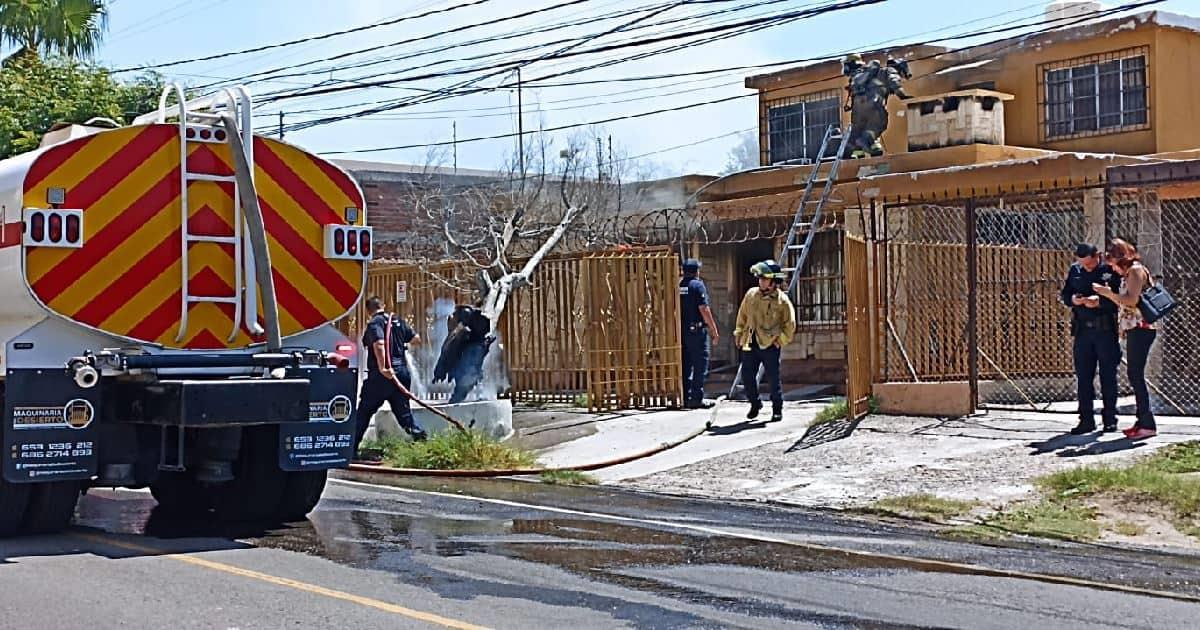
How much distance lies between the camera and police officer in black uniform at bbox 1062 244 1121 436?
13.2 metres

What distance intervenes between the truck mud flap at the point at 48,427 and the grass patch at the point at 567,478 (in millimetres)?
5156

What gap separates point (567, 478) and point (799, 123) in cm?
1841

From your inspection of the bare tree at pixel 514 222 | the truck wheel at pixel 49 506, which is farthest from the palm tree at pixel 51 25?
Result: the truck wheel at pixel 49 506

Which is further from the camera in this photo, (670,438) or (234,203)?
(670,438)

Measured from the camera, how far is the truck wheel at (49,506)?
9.66 m

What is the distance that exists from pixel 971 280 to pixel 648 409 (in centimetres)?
440

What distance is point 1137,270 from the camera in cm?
1288

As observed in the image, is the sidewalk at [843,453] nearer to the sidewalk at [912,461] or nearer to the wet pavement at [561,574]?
the sidewalk at [912,461]

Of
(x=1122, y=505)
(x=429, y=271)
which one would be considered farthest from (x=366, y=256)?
(x=429, y=271)

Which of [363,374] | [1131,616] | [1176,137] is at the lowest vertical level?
[1131,616]

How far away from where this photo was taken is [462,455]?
14211 millimetres

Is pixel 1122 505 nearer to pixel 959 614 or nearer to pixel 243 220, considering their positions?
pixel 959 614

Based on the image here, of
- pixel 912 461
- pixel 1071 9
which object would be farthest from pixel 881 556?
pixel 1071 9

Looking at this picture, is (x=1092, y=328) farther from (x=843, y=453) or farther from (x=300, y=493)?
(x=300, y=493)
